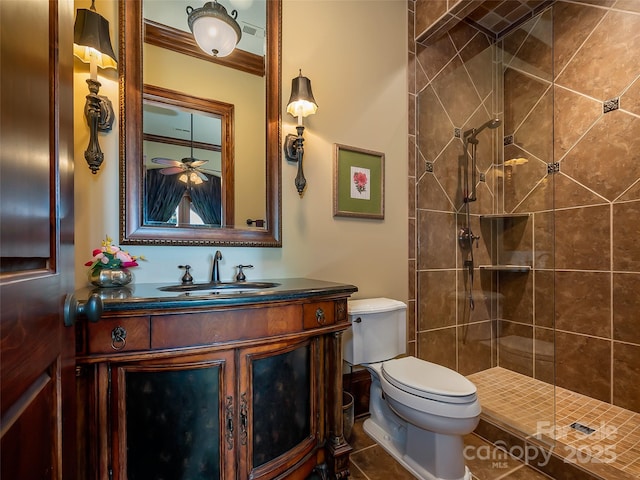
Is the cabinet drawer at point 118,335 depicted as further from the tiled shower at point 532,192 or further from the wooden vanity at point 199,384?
the tiled shower at point 532,192

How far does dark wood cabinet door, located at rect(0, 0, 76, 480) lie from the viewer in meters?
0.36

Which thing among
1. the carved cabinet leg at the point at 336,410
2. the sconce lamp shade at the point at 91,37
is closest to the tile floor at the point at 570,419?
the carved cabinet leg at the point at 336,410

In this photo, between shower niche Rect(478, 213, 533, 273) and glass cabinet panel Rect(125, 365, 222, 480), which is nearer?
glass cabinet panel Rect(125, 365, 222, 480)

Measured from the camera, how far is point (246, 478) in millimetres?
1113

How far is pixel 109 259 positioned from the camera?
1.20 meters

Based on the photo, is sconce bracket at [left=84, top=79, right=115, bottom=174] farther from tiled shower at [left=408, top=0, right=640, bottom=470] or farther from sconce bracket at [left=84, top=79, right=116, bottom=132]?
tiled shower at [left=408, top=0, right=640, bottom=470]

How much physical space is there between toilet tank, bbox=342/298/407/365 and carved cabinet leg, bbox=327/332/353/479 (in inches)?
10.9

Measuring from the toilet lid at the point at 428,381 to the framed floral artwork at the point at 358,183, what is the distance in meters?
0.93

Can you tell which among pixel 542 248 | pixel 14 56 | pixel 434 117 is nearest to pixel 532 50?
pixel 434 117

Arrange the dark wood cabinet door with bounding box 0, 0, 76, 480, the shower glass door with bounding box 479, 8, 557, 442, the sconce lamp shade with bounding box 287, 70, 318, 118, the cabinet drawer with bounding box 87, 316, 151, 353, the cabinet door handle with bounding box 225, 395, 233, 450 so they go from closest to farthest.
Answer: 1. the dark wood cabinet door with bounding box 0, 0, 76, 480
2. the cabinet drawer with bounding box 87, 316, 151, 353
3. the cabinet door handle with bounding box 225, 395, 233, 450
4. the sconce lamp shade with bounding box 287, 70, 318, 118
5. the shower glass door with bounding box 479, 8, 557, 442

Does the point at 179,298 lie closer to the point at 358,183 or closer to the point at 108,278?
the point at 108,278

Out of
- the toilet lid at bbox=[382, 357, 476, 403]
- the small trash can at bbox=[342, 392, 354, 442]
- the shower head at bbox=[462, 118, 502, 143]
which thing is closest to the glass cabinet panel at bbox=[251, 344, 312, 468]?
the small trash can at bbox=[342, 392, 354, 442]

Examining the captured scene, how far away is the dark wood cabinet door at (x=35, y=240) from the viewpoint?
0.36 meters

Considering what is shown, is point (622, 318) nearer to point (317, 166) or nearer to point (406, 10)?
point (317, 166)
